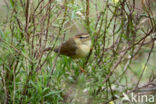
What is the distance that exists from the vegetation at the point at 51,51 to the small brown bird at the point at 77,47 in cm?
6

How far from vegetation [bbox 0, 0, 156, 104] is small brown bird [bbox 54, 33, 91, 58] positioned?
0.06 m

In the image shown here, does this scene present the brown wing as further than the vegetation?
Yes

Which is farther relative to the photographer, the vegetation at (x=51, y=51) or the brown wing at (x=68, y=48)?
the brown wing at (x=68, y=48)

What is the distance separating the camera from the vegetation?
2.69 metres

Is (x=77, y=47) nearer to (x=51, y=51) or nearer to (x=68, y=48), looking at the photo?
→ (x=68, y=48)

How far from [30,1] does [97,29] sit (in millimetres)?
935

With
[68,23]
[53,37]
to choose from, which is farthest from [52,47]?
[68,23]

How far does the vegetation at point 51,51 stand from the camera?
2689 mm

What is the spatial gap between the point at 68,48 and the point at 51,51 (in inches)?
15.8

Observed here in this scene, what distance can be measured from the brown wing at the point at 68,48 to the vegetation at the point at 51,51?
0.21 ft

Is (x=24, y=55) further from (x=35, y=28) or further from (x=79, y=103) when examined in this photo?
(x=79, y=103)

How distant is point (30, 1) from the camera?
2525 millimetres

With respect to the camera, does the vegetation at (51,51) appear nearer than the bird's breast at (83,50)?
Yes

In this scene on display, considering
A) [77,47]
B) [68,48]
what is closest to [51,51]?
[68,48]
